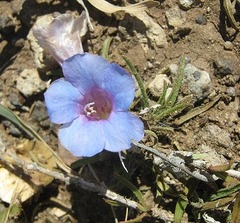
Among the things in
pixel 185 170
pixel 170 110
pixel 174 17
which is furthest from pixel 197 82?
pixel 185 170

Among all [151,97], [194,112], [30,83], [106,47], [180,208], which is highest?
[106,47]

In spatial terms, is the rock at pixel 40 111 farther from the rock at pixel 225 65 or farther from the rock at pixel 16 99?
the rock at pixel 225 65

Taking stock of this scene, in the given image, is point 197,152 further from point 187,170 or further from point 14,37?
point 14,37

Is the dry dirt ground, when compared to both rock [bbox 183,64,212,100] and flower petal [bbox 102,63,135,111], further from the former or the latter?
flower petal [bbox 102,63,135,111]

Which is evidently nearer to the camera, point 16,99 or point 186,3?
point 186,3

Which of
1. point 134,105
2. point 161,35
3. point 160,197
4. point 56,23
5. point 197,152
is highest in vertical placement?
point 56,23

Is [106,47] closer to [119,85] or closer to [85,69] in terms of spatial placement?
[85,69]

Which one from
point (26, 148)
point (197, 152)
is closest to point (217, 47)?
point (197, 152)
